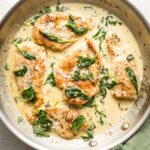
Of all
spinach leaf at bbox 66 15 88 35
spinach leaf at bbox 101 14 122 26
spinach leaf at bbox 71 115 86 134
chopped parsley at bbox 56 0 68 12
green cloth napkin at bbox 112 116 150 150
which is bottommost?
green cloth napkin at bbox 112 116 150 150

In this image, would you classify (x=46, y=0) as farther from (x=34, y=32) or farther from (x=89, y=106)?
(x=89, y=106)

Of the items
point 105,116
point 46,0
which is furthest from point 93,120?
point 46,0

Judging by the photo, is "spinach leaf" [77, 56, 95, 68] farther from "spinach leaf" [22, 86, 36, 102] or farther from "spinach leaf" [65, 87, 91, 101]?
"spinach leaf" [22, 86, 36, 102]

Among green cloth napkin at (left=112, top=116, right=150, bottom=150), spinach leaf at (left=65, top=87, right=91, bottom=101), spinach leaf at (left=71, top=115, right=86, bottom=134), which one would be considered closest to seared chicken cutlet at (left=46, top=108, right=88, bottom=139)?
spinach leaf at (left=71, top=115, right=86, bottom=134)

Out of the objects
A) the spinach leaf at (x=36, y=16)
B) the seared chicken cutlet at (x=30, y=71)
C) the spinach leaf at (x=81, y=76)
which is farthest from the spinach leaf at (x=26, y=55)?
the spinach leaf at (x=81, y=76)

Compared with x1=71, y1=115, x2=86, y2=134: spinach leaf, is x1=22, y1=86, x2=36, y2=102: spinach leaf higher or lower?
higher

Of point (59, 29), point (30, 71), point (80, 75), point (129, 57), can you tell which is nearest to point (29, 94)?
point (30, 71)

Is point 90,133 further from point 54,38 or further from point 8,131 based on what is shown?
point 54,38
